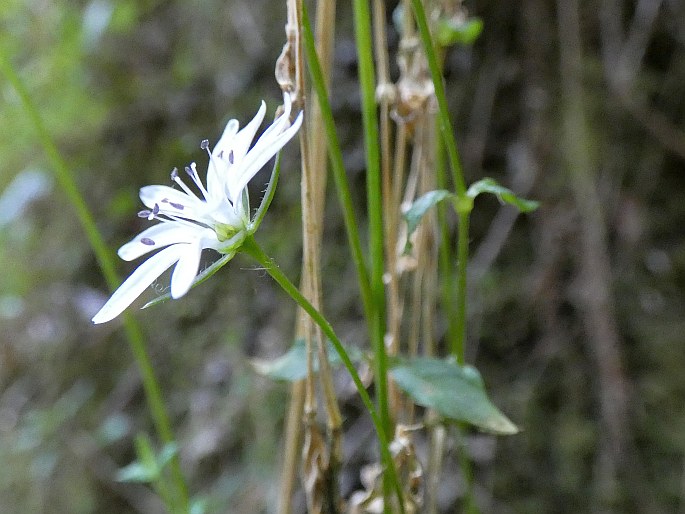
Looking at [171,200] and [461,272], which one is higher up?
[171,200]

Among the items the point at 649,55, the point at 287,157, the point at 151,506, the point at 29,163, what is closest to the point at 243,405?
the point at 151,506

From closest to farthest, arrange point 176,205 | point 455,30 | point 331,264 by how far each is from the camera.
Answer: point 176,205
point 455,30
point 331,264

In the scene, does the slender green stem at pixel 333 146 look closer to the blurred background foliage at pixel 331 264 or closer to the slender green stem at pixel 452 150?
the slender green stem at pixel 452 150

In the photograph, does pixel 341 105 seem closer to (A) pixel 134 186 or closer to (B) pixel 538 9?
(B) pixel 538 9

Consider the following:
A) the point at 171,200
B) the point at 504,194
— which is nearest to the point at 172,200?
the point at 171,200

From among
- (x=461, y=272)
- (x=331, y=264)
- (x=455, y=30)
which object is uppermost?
(x=455, y=30)

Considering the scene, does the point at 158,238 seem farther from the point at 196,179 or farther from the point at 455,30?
the point at 455,30

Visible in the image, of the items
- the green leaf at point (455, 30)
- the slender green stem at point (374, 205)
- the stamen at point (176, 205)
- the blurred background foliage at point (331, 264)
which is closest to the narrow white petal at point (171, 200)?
the stamen at point (176, 205)
